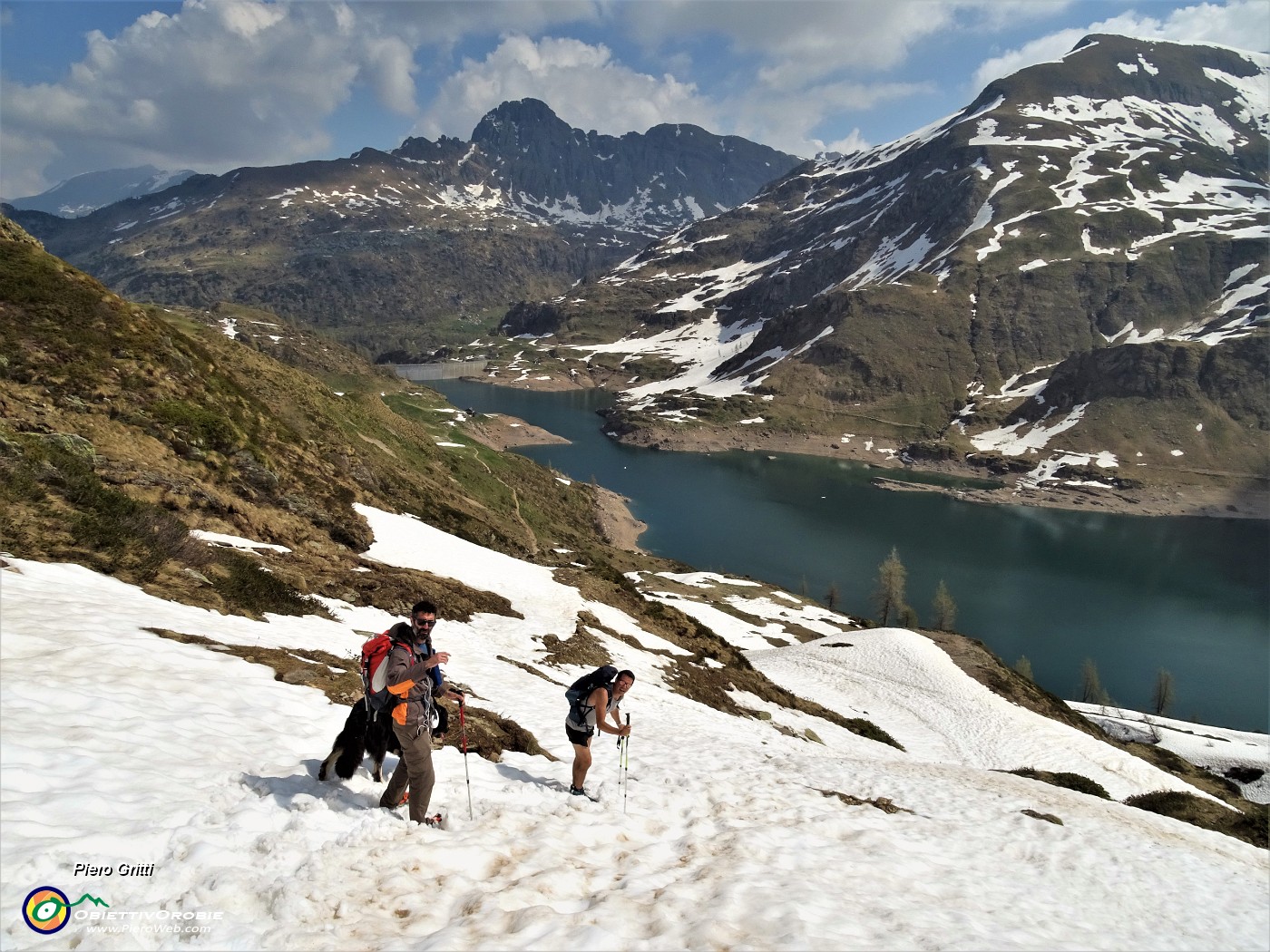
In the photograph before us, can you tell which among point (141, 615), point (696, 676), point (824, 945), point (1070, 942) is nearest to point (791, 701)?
point (696, 676)

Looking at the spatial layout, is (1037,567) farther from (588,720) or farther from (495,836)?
(495,836)

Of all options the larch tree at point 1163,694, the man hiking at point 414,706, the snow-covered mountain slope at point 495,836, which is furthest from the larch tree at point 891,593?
the man hiking at point 414,706

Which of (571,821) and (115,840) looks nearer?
(115,840)

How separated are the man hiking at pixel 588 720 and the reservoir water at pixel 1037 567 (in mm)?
100946

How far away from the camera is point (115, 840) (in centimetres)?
721

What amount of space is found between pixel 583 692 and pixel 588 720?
22.4 inches

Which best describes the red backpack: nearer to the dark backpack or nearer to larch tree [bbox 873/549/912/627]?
the dark backpack

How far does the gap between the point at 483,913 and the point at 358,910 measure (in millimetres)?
1485

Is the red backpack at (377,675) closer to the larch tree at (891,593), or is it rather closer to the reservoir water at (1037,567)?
the larch tree at (891,593)

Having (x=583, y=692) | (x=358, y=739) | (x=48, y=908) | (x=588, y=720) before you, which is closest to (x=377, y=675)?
(x=358, y=739)

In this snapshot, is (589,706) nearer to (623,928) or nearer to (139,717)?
(623,928)

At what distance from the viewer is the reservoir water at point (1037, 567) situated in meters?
97.7

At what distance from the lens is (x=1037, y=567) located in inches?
5472

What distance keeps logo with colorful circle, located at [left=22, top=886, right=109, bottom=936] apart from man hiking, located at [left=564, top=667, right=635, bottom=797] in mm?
7835
